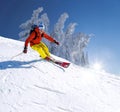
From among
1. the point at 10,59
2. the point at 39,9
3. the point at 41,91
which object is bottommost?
the point at 41,91

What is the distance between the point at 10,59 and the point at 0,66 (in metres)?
1.23

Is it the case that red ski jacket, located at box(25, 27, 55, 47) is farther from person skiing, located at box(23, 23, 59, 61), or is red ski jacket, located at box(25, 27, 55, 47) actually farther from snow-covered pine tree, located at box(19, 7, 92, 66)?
snow-covered pine tree, located at box(19, 7, 92, 66)

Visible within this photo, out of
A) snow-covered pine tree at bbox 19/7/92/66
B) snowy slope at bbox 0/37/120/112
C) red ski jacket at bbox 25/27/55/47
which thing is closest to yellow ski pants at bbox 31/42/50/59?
red ski jacket at bbox 25/27/55/47

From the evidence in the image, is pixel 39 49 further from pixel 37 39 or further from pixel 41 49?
pixel 37 39

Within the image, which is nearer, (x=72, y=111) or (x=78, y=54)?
(x=72, y=111)

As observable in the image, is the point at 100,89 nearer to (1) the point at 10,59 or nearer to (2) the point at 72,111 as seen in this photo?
(2) the point at 72,111

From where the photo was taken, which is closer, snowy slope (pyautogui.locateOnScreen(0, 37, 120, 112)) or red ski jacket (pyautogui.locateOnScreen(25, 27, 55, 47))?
snowy slope (pyautogui.locateOnScreen(0, 37, 120, 112))

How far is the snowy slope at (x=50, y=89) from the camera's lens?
22.2ft

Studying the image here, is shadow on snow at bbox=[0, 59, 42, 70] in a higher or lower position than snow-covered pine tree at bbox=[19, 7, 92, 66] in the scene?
lower

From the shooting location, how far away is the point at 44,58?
11.4 meters

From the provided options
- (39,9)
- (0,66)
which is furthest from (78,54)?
(0,66)

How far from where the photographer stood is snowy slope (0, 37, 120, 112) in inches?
266

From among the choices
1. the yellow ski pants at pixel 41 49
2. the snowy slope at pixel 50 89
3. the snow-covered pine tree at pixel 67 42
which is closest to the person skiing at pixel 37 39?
the yellow ski pants at pixel 41 49

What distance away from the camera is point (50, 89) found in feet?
26.0
